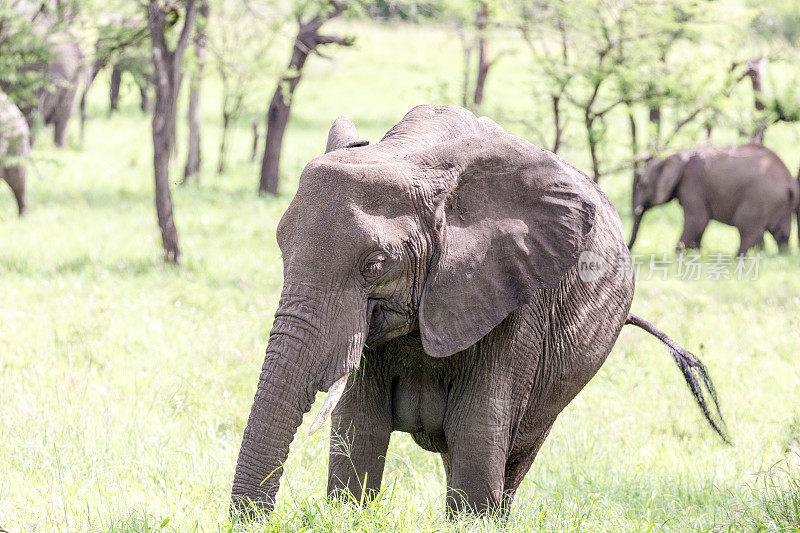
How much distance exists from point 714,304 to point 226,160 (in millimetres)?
11743

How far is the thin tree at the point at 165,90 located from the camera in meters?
9.96

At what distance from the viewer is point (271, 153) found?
53.0 ft

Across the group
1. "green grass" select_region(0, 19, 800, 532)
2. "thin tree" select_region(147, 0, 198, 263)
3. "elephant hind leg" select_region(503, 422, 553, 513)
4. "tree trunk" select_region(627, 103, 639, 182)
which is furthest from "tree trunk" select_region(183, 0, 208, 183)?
"elephant hind leg" select_region(503, 422, 553, 513)

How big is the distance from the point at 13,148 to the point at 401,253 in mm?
9485

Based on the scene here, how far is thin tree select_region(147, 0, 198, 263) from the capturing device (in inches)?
392

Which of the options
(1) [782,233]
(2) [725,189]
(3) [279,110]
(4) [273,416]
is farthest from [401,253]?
(3) [279,110]

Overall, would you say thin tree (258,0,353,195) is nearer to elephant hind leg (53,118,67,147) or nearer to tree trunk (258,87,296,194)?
tree trunk (258,87,296,194)

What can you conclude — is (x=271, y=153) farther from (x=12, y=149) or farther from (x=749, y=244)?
(x=749, y=244)

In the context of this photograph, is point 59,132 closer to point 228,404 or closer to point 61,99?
point 61,99

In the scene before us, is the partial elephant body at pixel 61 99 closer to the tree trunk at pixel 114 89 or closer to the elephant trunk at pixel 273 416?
the tree trunk at pixel 114 89

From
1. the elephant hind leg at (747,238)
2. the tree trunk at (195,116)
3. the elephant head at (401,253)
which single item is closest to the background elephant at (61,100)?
the tree trunk at (195,116)

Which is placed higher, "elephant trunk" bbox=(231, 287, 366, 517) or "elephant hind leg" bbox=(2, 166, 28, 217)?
"elephant trunk" bbox=(231, 287, 366, 517)

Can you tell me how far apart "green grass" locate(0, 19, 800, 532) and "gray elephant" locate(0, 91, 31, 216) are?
18.0 inches

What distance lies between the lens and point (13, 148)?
11586 mm
